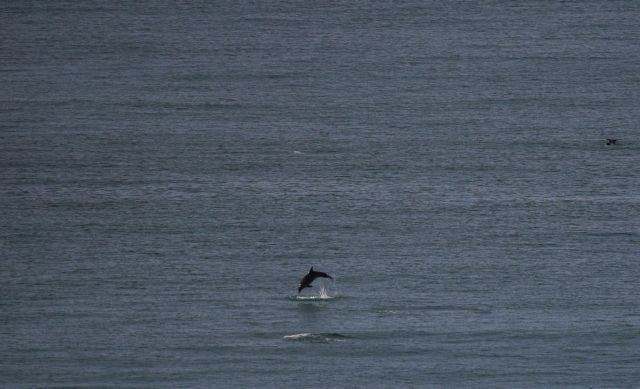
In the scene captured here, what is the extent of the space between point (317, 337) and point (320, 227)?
3082cm

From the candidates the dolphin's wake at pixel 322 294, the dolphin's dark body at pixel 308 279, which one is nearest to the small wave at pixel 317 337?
the dolphin's dark body at pixel 308 279

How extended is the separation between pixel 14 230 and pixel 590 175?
48.5 meters

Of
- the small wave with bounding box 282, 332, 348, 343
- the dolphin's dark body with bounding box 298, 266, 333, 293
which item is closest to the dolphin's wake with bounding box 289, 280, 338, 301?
the dolphin's dark body with bounding box 298, 266, 333, 293

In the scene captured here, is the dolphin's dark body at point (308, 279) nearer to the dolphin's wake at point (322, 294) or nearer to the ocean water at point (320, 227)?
the ocean water at point (320, 227)

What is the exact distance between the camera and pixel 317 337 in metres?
96.7

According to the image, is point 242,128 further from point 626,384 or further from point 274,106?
point 626,384

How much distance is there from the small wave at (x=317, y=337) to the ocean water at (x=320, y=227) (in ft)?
0.65

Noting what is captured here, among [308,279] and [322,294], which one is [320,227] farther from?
[308,279]

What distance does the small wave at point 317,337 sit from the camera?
96375 mm

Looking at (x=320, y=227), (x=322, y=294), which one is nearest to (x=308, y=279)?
(x=322, y=294)

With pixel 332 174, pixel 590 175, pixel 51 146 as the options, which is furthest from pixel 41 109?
pixel 590 175

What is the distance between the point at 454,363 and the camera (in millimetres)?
92438

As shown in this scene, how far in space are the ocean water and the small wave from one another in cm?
20

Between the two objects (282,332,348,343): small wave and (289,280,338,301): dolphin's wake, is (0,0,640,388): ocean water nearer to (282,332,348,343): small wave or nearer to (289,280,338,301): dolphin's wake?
(282,332,348,343): small wave
